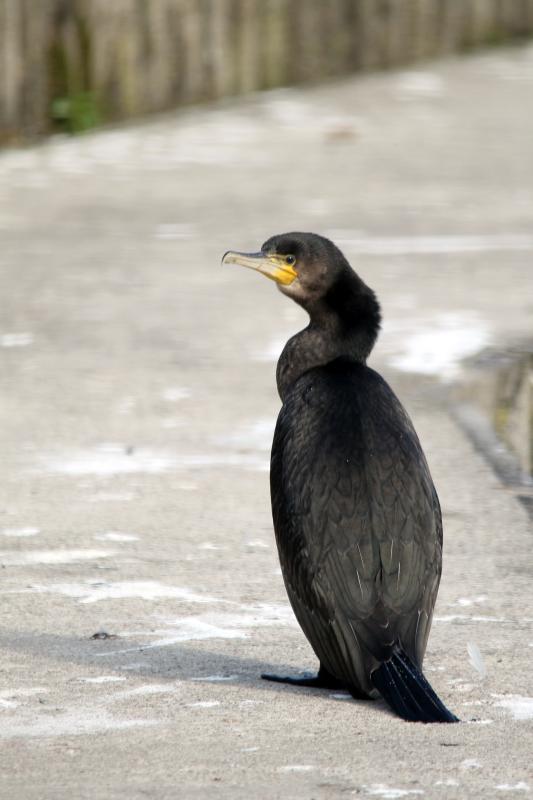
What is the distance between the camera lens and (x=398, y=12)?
13500mm

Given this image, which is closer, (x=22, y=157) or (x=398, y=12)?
(x=22, y=157)

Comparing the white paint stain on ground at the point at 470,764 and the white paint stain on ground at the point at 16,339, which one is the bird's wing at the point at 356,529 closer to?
the white paint stain on ground at the point at 470,764

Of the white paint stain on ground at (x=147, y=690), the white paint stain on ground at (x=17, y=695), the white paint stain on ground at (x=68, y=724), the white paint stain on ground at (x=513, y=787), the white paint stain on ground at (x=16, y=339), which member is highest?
the white paint stain on ground at (x=513, y=787)

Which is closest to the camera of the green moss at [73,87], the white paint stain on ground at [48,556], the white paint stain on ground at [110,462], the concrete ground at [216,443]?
the concrete ground at [216,443]

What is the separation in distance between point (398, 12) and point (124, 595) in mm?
9528

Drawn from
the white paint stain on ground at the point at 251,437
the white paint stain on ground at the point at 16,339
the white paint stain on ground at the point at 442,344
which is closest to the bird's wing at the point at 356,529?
the white paint stain on ground at the point at 251,437

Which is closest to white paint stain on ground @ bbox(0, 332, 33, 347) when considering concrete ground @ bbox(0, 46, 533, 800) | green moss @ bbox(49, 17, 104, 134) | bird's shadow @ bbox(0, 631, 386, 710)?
concrete ground @ bbox(0, 46, 533, 800)

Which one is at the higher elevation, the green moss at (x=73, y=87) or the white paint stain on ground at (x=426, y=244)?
the green moss at (x=73, y=87)

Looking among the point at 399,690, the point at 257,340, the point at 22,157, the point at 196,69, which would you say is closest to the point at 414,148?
the point at 196,69

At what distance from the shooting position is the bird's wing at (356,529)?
12.5 ft

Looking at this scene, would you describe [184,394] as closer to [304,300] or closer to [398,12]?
[304,300]

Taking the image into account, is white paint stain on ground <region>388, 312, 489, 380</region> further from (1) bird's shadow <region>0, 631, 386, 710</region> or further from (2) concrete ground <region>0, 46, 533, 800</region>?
(1) bird's shadow <region>0, 631, 386, 710</region>

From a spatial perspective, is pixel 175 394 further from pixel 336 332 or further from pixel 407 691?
pixel 407 691

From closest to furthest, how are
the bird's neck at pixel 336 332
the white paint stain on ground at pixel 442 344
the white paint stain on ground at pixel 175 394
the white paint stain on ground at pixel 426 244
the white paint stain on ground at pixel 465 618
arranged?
the bird's neck at pixel 336 332 < the white paint stain on ground at pixel 465 618 < the white paint stain on ground at pixel 175 394 < the white paint stain on ground at pixel 442 344 < the white paint stain on ground at pixel 426 244
